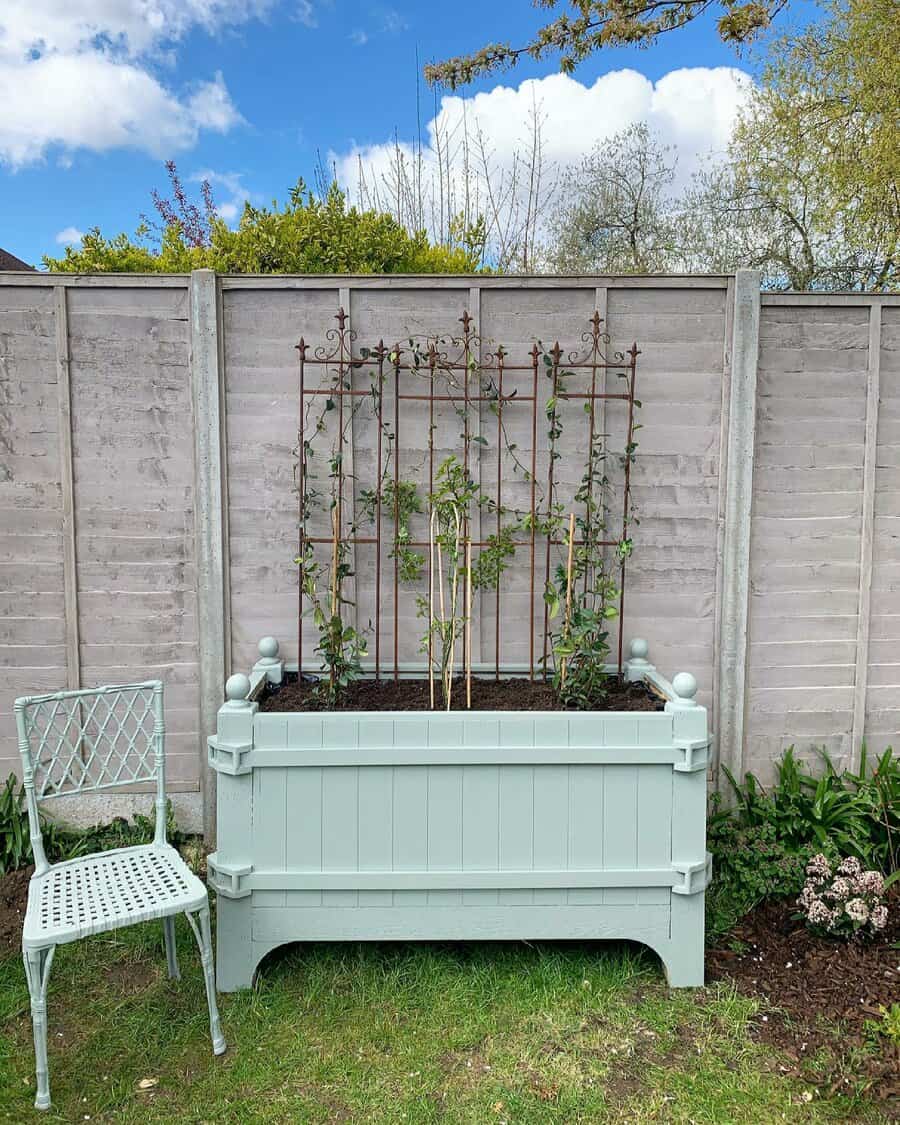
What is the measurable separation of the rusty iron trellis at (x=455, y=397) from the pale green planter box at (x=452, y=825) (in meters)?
0.50

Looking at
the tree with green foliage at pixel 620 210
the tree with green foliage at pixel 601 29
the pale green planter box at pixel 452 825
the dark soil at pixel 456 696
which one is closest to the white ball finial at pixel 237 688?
the pale green planter box at pixel 452 825

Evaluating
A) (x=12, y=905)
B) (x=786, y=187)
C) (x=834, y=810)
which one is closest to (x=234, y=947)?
(x=12, y=905)

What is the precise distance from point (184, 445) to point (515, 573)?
48.6 inches

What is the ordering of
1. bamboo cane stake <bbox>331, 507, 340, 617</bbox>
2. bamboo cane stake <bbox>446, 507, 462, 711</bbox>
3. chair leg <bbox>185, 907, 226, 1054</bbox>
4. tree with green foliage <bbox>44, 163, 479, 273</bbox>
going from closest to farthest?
chair leg <bbox>185, 907, 226, 1054</bbox>, bamboo cane stake <bbox>446, 507, 462, 711</bbox>, bamboo cane stake <bbox>331, 507, 340, 617</bbox>, tree with green foliage <bbox>44, 163, 479, 273</bbox>

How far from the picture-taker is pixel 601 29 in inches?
131

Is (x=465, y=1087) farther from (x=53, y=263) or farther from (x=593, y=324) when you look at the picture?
(x=53, y=263)

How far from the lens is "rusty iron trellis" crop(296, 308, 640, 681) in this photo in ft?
8.46

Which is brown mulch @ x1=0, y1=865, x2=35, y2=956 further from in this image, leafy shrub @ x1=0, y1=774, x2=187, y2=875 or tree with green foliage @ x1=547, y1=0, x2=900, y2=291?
tree with green foliage @ x1=547, y1=0, x2=900, y2=291

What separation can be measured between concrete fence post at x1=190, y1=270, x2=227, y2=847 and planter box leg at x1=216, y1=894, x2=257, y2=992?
68cm

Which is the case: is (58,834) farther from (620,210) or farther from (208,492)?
(620,210)

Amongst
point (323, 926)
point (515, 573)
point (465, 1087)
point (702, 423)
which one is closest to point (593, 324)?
point (702, 423)

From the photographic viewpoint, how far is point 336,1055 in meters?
1.93

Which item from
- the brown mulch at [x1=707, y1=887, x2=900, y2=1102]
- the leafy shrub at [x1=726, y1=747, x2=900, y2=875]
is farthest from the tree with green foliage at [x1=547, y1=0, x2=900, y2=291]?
the brown mulch at [x1=707, y1=887, x2=900, y2=1102]

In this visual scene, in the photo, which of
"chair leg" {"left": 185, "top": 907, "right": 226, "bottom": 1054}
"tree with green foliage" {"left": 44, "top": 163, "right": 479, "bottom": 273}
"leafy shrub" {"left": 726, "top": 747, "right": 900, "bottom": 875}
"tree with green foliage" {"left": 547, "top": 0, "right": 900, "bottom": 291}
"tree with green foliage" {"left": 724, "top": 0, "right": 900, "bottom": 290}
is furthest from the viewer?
"tree with green foliage" {"left": 547, "top": 0, "right": 900, "bottom": 291}
